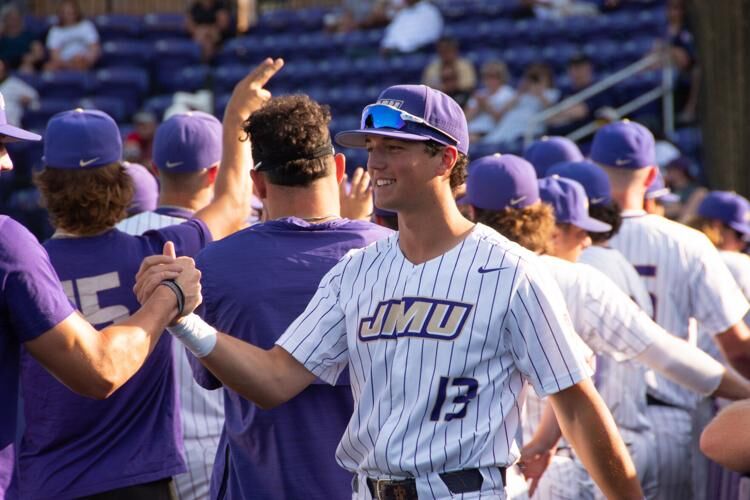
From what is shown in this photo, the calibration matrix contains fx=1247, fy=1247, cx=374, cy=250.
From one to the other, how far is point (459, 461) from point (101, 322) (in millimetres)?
1618

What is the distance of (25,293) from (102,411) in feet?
3.70

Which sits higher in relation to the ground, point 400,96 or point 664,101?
point 400,96

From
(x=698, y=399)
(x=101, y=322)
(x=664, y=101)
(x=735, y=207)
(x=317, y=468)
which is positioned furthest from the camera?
(x=664, y=101)

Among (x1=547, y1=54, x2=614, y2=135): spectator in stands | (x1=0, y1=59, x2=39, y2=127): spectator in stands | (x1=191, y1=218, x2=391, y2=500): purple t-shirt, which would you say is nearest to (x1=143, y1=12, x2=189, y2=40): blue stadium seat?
(x1=0, y1=59, x2=39, y2=127): spectator in stands

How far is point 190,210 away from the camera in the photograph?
5.30 m

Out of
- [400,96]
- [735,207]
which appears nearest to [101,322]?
[400,96]

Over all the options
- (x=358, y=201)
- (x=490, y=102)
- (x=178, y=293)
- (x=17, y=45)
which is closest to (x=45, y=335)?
(x=178, y=293)

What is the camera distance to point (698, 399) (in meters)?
6.28

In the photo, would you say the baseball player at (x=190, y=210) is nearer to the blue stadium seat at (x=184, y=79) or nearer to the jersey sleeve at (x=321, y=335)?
the jersey sleeve at (x=321, y=335)

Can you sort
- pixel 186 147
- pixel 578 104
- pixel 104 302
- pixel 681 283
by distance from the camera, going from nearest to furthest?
pixel 104 302, pixel 186 147, pixel 681 283, pixel 578 104

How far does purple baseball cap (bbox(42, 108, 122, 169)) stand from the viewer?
15.2ft

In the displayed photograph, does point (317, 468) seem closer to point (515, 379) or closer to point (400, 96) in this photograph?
point (515, 379)

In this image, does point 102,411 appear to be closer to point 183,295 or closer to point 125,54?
point 183,295

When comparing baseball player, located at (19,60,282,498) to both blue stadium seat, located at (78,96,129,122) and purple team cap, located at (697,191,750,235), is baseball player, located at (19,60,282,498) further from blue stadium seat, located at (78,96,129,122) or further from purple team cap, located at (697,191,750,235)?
blue stadium seat, located at (78,96,129,122)
